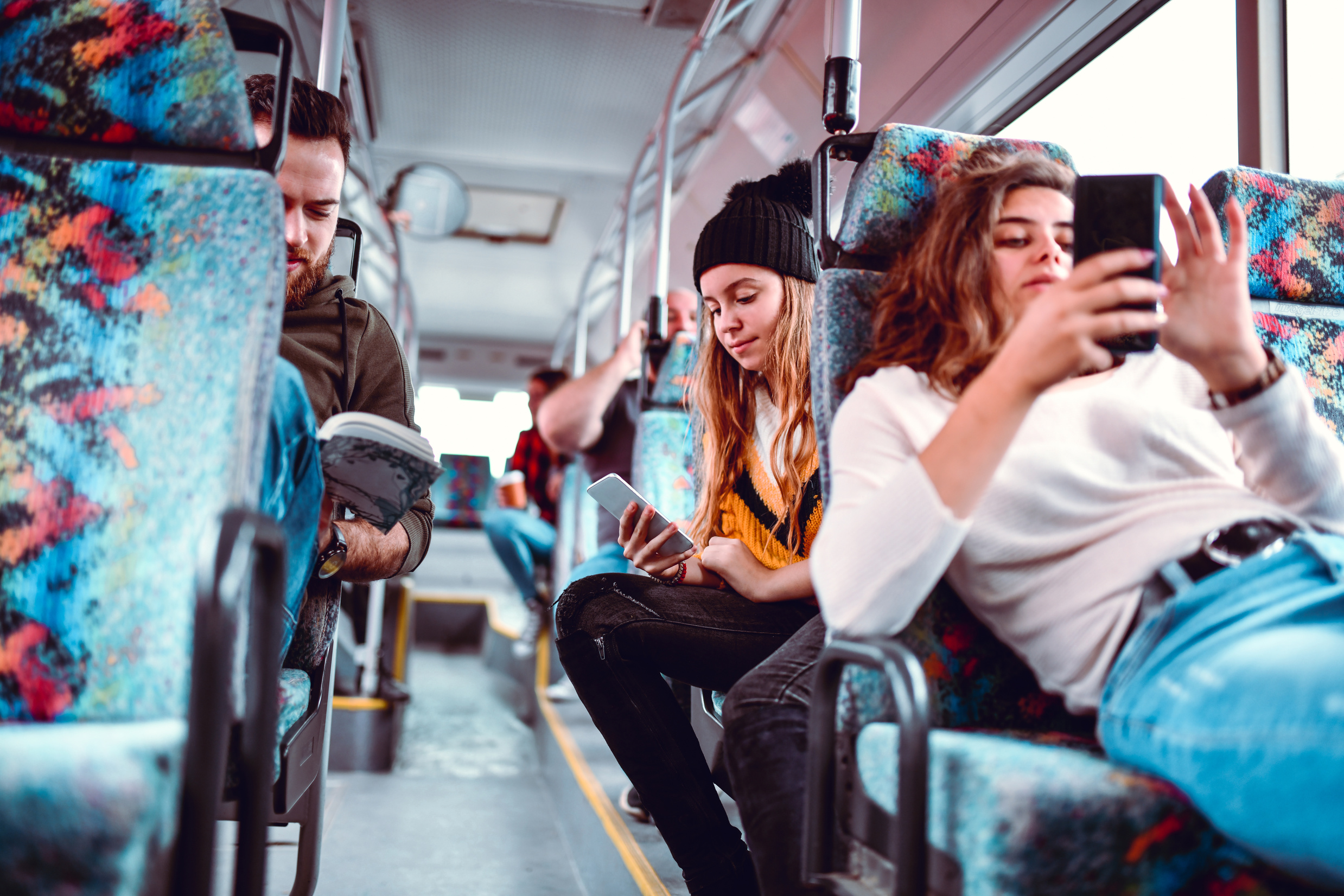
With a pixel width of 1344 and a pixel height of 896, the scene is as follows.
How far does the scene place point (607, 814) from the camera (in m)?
1.97

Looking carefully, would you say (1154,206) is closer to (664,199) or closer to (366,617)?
(664,199)

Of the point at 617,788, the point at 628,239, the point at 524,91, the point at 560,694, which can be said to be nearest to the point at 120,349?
the point at 617,788

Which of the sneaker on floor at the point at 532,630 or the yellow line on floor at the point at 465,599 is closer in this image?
the sneaker on floor at the point at 532,630

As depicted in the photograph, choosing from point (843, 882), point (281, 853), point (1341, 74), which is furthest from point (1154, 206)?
point (281, 853)

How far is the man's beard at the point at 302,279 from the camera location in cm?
144

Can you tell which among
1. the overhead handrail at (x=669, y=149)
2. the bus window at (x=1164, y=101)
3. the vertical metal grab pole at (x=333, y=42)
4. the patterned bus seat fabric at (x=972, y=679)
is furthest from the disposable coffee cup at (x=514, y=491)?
the patterned bus seat fabric at (x=972, y=679)

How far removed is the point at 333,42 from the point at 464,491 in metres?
6.75

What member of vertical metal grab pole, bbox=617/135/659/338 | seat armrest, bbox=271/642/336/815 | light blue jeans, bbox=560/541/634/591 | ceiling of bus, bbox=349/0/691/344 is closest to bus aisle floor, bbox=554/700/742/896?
light blue jeans, bbox=560/541/634/591

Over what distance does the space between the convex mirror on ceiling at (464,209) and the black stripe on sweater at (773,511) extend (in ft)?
11.3

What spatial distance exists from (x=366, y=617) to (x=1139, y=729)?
323 centimetres

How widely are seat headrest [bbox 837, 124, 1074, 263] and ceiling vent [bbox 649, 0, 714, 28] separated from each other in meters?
2.66

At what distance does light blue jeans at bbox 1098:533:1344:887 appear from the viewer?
0.61 meters

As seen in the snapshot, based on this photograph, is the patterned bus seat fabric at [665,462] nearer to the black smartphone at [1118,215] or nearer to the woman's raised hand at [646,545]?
the woman's raised hand at [646,545]

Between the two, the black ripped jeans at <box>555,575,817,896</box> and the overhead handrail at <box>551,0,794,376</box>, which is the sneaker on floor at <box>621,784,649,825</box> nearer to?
the black ripped jeans at <box>555,575,817,896</box>
